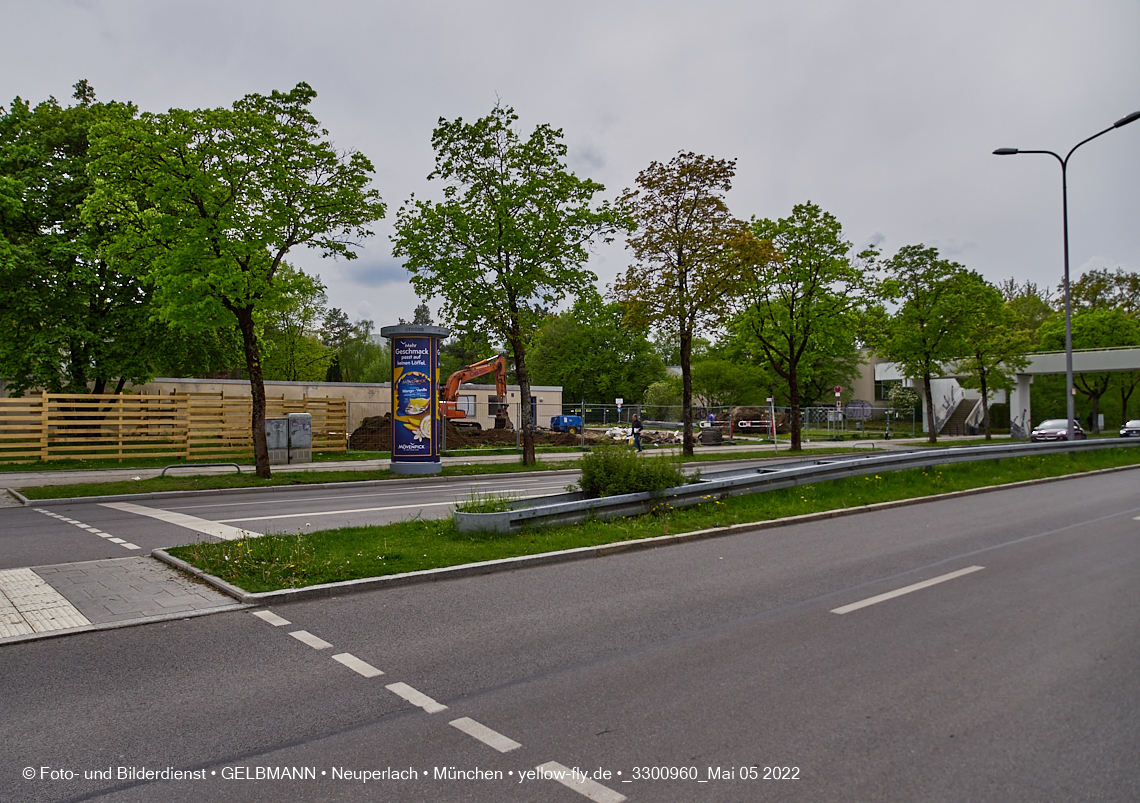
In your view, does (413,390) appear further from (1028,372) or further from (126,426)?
(1028,372)

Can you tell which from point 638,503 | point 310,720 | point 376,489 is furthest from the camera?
point 376,489

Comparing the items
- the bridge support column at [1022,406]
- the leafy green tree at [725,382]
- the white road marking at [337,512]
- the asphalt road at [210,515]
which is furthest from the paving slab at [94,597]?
the leafy green tree at [725,382]

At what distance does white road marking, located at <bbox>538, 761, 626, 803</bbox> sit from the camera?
321 cm

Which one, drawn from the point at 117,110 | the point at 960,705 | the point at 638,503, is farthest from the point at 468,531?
the point at 117,110

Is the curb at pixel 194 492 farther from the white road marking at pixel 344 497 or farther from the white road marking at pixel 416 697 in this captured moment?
the white road marking at pixel 416 697

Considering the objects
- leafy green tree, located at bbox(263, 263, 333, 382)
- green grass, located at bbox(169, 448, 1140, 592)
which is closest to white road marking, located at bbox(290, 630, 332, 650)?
green grass, located at bbox(169, 448, 1140, 592)

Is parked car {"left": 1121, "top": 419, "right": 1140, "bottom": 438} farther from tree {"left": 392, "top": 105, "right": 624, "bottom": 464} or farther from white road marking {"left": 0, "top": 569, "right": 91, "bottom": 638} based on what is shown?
white road marking {"left": 0, "top": 569, "right": 91, "bottom": 638}

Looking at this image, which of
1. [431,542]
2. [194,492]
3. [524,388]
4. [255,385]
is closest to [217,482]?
[194,492]

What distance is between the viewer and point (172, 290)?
16.9 m

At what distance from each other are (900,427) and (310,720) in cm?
5807

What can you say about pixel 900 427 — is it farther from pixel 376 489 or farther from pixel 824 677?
pixel 824 677

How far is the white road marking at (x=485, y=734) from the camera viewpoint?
369 centimetres

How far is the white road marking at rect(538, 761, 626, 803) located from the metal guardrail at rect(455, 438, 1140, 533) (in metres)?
5.77

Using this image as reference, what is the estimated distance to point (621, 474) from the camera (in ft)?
34.6
